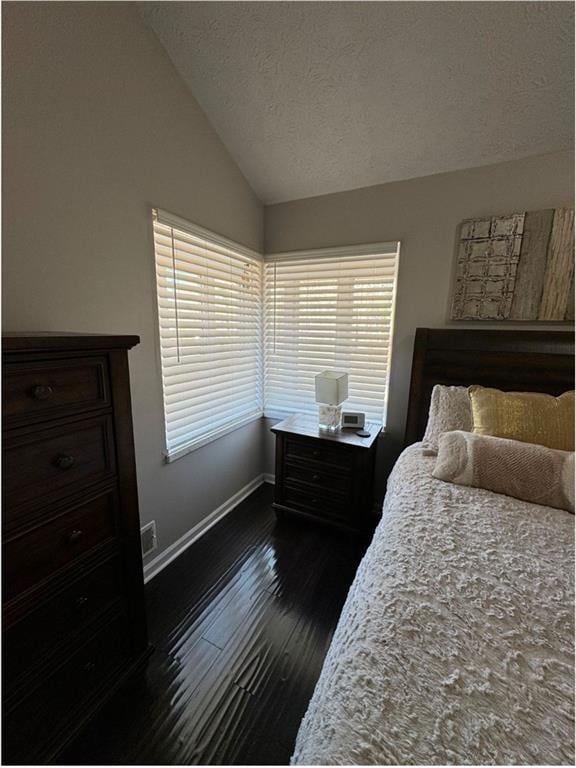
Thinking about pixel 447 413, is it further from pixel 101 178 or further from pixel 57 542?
pixel 101 178

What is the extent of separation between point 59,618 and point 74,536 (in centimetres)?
27

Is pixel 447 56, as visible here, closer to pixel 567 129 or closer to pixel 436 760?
pixel 567 129

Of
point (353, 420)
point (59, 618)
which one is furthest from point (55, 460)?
point (353, 420)

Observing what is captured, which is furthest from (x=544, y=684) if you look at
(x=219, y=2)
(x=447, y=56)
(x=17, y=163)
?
(x=219, y=2)

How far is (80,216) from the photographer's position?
4.15ft

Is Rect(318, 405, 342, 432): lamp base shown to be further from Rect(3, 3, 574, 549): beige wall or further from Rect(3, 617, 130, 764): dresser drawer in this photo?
Rect(3, 617, 130, 764): dresser drawer

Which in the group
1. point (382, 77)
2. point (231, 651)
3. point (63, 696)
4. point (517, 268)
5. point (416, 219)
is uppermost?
point (382, 77)

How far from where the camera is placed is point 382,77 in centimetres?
146

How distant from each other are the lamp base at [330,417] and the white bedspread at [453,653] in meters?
1.09

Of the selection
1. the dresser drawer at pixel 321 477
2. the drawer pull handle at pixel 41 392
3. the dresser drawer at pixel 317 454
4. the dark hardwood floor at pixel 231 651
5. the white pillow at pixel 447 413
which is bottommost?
the dark hardwood floor at pixel 231 651

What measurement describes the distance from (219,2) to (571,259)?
212cm

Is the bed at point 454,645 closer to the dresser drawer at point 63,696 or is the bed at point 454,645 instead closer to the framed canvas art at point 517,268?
the dresser drawer at point 63,696

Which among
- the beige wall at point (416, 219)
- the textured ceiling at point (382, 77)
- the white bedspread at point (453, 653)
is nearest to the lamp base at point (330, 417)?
the beige wall at point (416, 219)

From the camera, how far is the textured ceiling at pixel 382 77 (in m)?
1.26
